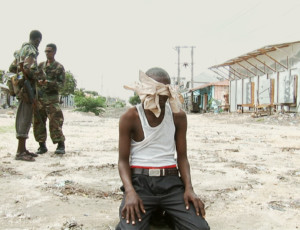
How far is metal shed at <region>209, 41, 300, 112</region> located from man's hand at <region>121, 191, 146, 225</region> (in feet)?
53.4

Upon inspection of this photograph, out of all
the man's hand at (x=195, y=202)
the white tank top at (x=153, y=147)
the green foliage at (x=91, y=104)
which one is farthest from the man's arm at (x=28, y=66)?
the green foliage at (x=91, y=104)

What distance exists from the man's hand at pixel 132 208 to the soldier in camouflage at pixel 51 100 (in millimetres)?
3489

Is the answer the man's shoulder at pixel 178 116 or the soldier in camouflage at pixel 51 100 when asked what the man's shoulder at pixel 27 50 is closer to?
the soldier in camouflage at pixel 51 100

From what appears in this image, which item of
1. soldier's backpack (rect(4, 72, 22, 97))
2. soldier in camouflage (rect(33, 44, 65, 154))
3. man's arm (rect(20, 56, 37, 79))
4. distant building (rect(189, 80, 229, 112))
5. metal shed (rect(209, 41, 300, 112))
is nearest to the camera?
man's arm (rect(20, 56, 37, 79))

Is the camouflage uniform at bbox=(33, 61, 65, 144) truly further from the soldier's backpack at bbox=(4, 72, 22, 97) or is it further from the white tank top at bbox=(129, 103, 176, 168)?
the white tank top at bbox=(129, 103, 176, 168)

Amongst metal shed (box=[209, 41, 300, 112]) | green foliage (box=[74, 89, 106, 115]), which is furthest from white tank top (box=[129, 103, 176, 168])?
green foliage (box=[74, 89, 106, 115])

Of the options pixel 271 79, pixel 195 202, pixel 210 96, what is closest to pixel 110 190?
pixel 195 202

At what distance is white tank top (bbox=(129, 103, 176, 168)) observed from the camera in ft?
7.80

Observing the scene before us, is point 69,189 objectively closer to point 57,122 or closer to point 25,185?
point 25,185

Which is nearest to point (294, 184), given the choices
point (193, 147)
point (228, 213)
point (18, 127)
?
point (228, 213)

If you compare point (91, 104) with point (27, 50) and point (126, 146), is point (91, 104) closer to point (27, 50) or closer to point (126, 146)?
point (27, 50)

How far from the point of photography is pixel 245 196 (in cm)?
325

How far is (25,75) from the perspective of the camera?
493 centimetres

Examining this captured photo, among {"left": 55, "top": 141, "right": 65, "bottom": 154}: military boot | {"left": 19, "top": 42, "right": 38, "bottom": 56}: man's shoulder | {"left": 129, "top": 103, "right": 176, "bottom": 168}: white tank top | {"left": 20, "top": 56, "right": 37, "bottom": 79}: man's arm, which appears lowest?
{"left": 55, "top": 141, "right": 65, "bottom": 154}: military boot
